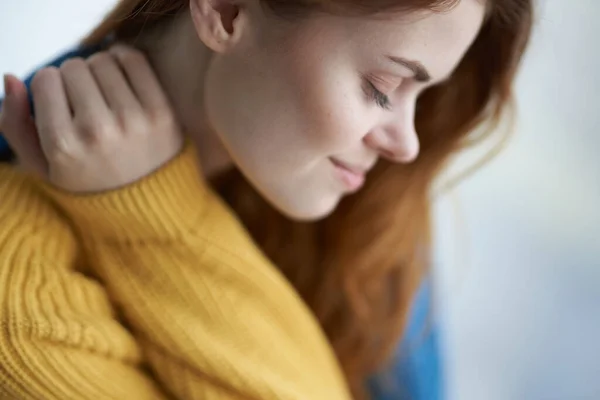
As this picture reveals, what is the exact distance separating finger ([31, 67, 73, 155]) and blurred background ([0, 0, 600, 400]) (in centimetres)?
60

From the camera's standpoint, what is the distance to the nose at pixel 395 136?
0.57 meters

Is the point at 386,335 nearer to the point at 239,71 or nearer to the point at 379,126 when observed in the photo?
the point at 379,126

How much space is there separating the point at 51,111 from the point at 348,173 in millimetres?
291

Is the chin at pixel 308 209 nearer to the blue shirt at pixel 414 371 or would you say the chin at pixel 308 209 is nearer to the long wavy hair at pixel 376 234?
the long wavy hair at pixel 376 234

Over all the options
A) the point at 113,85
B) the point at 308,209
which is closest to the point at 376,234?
the point at 308,209

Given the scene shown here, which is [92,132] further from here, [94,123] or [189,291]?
[189,291]

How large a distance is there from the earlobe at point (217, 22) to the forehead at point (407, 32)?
8cm

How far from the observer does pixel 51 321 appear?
1.55 ft

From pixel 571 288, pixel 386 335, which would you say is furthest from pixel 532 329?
pixel 386 335

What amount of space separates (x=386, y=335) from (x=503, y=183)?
366mm

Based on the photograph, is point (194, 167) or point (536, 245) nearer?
point (194, 167)

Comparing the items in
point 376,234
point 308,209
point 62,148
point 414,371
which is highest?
point 62,148

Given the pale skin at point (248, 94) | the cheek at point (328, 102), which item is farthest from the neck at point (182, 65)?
the cheek at point (328, 102)

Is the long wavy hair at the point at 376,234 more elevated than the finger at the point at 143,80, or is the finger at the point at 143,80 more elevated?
the finger at the point at 143,80
